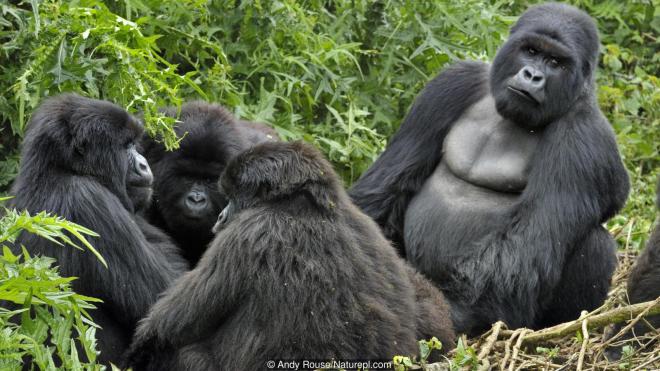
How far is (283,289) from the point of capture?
4.58 metres

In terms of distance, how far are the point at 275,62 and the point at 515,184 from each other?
164cm

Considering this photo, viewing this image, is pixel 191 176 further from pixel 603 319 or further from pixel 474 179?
pixel 603 319

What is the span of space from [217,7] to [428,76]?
141cm

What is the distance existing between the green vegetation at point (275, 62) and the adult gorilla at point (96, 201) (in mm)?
A: 239

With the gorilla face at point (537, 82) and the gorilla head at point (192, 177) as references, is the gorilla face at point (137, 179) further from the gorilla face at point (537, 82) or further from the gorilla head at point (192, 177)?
the gorilla face at point (537, 82)

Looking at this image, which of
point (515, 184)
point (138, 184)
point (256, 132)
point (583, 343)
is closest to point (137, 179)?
point (138, 184)

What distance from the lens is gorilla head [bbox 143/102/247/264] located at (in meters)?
5.89

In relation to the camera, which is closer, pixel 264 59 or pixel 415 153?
pixel 415 153

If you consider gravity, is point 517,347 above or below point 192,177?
above

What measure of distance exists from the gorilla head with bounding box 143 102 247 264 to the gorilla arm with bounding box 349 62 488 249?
2.75 feet

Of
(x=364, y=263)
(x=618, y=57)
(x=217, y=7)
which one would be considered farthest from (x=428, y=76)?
(x=364, y=263)

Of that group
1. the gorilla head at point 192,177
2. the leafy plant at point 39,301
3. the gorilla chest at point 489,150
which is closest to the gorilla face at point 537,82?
the gorilla chest at point 489,150

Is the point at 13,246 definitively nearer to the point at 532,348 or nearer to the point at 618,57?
the point at 532,348

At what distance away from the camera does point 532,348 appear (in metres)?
5.15
